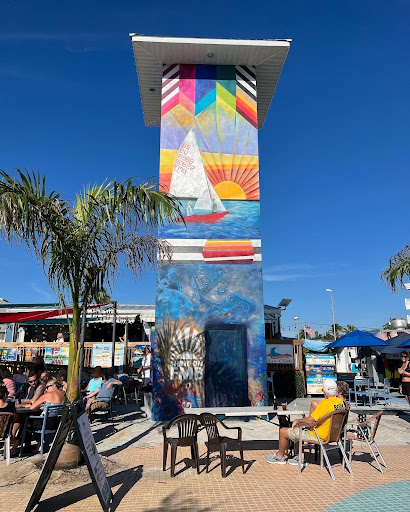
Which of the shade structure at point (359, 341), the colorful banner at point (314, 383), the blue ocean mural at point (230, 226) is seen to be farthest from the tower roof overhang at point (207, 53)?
the colorful banner at point (314, 383)

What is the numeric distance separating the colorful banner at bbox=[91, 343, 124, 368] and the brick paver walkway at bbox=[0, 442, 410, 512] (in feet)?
32.7

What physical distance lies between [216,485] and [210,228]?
714cm

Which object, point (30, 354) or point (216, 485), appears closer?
point (216, 485)

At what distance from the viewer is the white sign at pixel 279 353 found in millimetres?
14555

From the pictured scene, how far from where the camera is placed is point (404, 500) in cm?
473

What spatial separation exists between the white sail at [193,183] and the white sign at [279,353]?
5.88 meters

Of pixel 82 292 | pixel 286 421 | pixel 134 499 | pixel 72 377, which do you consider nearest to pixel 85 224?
pixel 82 292

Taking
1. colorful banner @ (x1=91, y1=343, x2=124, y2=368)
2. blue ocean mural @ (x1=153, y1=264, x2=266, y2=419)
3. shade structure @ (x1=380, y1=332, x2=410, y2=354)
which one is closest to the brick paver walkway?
blue ocean mural @ (x1=153, y1=264, x2=266, y2=419)

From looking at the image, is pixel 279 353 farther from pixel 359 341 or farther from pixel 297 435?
pixel 297 435

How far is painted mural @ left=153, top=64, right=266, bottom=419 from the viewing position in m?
10.6

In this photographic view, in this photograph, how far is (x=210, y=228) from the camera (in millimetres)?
11352

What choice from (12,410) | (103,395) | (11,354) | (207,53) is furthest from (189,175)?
(11,354)

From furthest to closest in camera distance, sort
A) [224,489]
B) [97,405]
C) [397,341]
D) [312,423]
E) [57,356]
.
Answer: [397,341]
[57,356]
[97,405]
[312,423]
[224,489]

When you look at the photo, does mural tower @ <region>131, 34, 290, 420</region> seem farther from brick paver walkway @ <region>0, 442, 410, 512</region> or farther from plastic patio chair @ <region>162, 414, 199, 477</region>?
plastic patio chair @ <region>162, 414, 199, 477</region>
